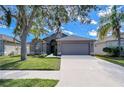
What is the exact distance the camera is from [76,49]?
3152 cm

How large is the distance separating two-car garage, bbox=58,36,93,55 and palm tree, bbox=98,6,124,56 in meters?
2.64

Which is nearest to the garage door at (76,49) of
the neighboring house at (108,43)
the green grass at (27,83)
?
the neighboring house at (108,43)

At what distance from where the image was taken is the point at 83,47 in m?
31.5

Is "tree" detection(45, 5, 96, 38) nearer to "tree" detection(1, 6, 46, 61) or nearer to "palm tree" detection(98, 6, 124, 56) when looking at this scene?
"tree" detection(1, 6, 46, 61)

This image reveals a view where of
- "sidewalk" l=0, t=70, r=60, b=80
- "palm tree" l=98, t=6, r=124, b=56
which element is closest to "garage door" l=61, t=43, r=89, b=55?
"palm tree" l=98, t=6, r=124, b=56

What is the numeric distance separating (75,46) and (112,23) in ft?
20.5

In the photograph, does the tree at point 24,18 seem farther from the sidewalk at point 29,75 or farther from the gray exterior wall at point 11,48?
the gray exterior wall at point 11,48

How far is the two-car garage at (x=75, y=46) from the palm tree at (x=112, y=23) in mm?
2642

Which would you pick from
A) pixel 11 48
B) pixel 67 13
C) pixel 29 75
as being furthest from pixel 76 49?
pixel 29 75

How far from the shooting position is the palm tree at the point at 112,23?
2875 centimetres

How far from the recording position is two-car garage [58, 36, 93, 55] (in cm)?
3133

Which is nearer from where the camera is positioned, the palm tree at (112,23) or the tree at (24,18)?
the tree at (24,18)
